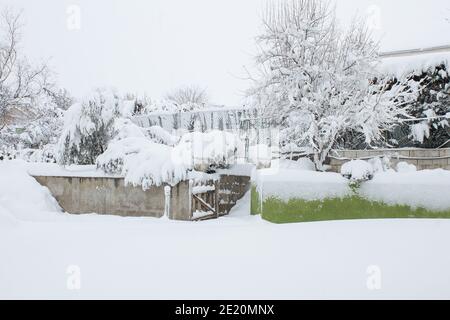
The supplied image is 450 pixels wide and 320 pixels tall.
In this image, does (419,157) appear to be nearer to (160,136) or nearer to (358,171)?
(358,171)

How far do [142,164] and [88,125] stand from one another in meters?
3.14

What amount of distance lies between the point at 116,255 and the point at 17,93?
17482mm

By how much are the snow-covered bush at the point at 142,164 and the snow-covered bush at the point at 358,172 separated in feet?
13.4

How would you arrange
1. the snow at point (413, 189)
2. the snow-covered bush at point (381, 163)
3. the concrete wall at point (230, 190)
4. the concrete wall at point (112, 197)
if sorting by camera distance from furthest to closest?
the concrete wall at point (230, 190), the snow-covered bush at point (381, 163), the concrete wall at point (112, 197), the snow at point (413, 189)

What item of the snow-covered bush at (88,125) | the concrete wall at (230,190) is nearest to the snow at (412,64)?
the concrete wall at (230,190)

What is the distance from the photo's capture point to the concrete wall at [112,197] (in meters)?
9.29

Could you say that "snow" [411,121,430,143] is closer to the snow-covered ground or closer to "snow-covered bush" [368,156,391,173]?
"snow-covered bush" [368,156,391,173]

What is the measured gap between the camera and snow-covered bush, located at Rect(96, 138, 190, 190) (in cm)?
919

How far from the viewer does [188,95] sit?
43281 mm

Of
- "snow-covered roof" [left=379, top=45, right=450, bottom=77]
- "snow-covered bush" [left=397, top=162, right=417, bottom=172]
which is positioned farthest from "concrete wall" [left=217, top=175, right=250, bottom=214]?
"snow-covered roof" [left=379, top=45, right=450, bottom=77]

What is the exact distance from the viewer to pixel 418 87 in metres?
11.9

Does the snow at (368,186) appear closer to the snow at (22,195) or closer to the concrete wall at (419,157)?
the concrete wall at (419,157)
